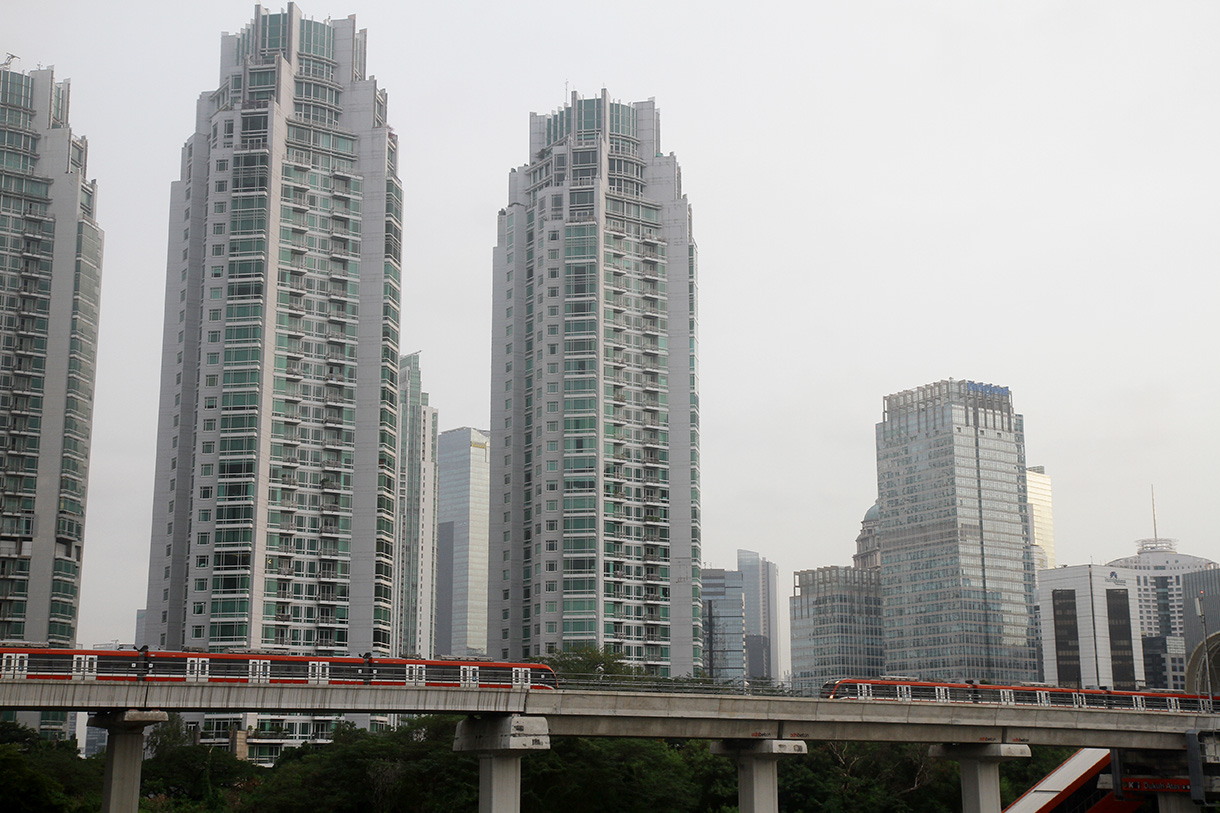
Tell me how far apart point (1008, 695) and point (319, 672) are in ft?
135

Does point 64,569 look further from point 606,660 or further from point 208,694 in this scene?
point 208,694

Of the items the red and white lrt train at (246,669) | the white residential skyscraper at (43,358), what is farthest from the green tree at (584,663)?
the white residential skyscraper at (43,358)

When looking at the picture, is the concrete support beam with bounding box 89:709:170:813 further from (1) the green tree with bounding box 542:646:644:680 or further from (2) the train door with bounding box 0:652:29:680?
(1) the green tree with bounding box 542:646:644:680

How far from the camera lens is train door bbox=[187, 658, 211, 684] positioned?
55.2 m

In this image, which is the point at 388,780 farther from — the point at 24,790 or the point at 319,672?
the point at 24,790

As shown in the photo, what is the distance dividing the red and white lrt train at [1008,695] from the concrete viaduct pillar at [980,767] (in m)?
2.70

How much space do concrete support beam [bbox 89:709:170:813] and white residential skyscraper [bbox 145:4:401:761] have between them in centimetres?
6822

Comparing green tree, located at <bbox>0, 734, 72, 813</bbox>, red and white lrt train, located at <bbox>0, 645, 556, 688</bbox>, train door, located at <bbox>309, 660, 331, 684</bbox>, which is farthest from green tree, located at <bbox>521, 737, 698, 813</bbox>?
green tree, located at <bbox>0, 734, 72, 813</bbox>

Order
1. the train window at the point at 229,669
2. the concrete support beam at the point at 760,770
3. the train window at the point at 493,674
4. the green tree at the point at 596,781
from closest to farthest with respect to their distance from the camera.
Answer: the train window at the point at 229,669, the train window at the point at 493,674, the concrete support beam at the point at 760,770, the green tree at the point at 596,781

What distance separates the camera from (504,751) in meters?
61.2

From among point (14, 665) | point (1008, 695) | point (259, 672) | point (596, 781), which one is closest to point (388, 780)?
point (596, 781)

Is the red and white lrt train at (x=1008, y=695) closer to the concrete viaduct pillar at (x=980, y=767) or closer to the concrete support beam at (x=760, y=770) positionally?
the concrete viaduct pillar at (x=980, y=767)

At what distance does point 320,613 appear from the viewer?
129 m

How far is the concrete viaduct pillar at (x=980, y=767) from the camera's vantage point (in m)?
73.6
